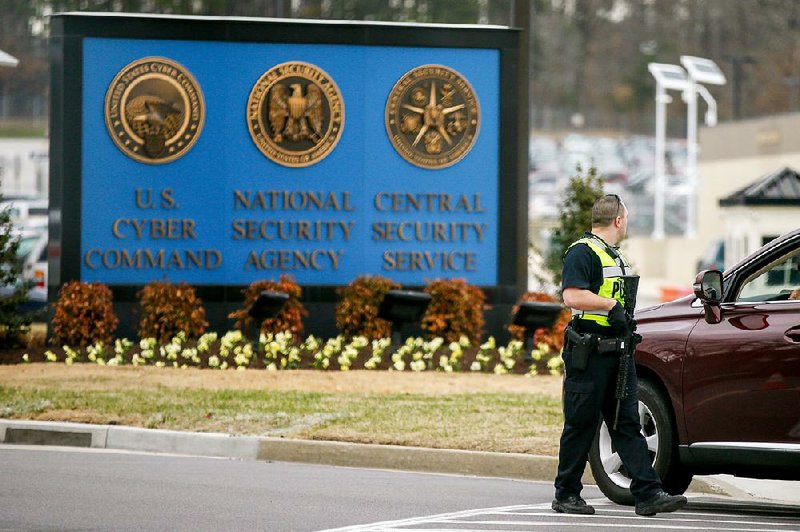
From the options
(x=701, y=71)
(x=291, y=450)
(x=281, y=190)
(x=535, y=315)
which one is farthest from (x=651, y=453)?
(x=701, y=71)

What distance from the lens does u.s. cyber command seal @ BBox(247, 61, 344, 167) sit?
19.5 m

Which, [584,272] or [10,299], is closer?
[584,272]

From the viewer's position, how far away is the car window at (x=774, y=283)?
9.52 m

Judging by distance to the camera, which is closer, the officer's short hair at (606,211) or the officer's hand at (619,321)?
the officer's hand at (619,321)

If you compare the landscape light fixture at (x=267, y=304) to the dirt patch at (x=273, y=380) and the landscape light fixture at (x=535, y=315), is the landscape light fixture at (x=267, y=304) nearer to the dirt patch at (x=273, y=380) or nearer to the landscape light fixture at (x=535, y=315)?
the dirt patch at (x=273, y=380)

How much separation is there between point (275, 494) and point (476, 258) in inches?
391

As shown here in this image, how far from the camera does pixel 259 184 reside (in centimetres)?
1945

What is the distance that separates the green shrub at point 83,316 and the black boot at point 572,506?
1002 centimetres

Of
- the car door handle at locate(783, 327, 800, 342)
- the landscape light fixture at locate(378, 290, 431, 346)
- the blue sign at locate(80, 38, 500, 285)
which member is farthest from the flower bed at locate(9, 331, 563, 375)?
the car door handle at locate(783, 327, 800, 342)

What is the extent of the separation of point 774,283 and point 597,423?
1402mm

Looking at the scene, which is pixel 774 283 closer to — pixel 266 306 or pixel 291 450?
pixel 291 450

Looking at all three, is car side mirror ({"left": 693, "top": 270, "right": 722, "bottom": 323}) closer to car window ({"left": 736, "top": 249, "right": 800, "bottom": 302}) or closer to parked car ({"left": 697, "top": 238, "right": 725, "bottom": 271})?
car window ({"left": 736, "top": 249, "right": 800, "bottom": 302})

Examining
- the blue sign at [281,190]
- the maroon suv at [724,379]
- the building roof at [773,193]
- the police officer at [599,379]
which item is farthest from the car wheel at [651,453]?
the building roof at [773,193]

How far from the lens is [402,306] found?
60.5ft
